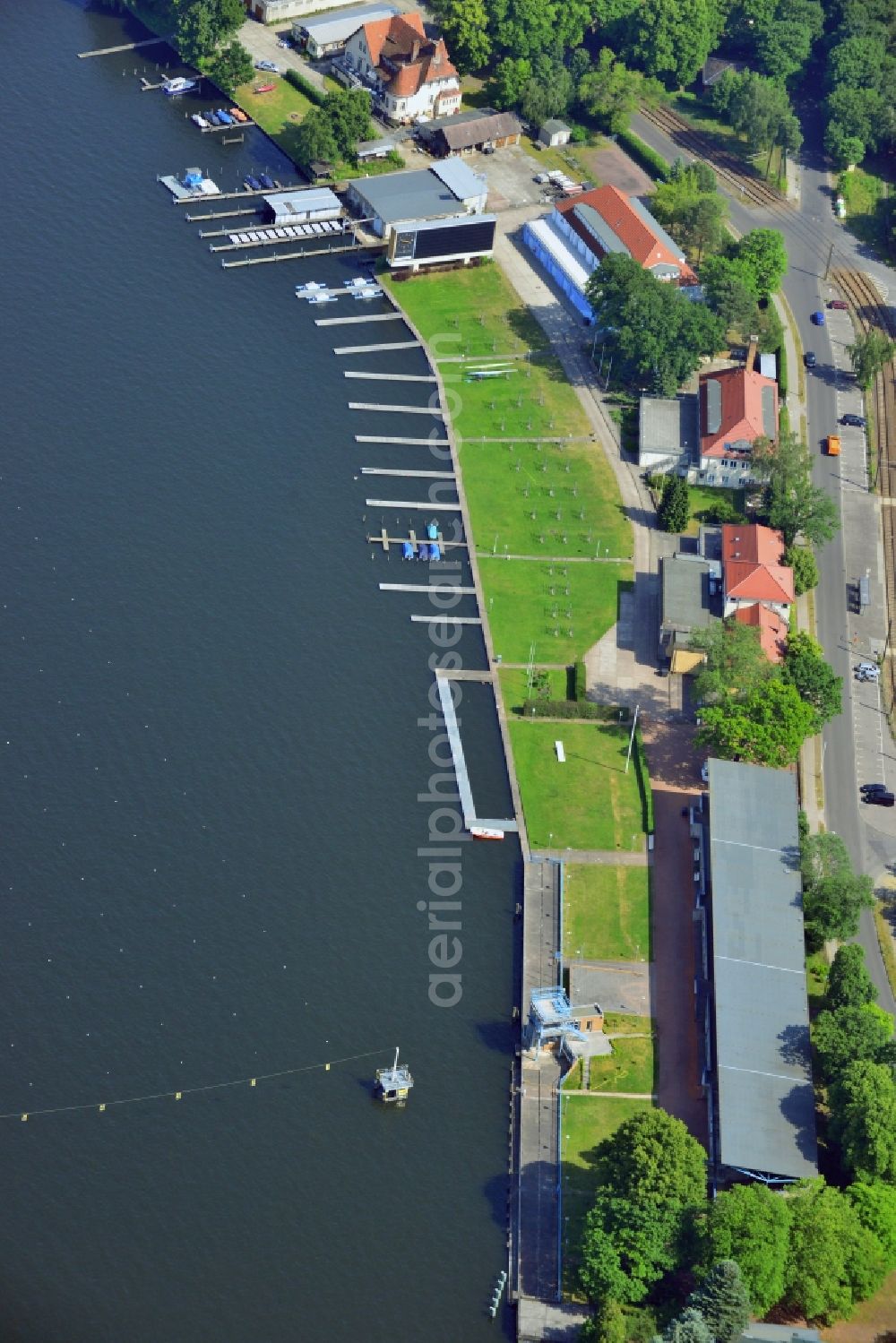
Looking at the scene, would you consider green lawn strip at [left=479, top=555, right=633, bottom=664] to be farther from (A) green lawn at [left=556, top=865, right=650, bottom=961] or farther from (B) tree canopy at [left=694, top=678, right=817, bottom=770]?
(A) green lawn at [left=556, top=865, right=650, bottom=961]

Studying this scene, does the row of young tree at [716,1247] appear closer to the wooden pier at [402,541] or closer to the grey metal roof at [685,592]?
the grey metal roof at [685,592]

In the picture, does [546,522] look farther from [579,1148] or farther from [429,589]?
[579,1148]

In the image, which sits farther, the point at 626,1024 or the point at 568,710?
the point at 568,710

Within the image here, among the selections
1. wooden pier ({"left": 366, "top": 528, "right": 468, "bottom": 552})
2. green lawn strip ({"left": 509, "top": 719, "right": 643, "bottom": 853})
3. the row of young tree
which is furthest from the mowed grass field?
wooden pier ({"left": 366, "top": 528, "right": 468, "bottom": 552})

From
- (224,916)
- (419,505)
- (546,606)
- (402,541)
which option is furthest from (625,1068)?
(419,505)

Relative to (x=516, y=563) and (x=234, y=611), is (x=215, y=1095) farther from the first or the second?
(x=516, y=563)

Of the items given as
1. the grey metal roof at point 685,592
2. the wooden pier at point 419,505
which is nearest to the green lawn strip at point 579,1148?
the grey metal roof at point 685,592

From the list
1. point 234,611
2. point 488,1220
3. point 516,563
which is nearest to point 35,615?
point 234,611
